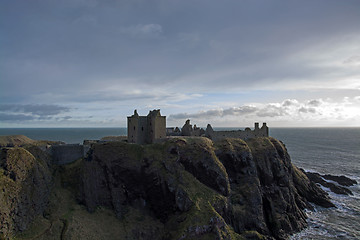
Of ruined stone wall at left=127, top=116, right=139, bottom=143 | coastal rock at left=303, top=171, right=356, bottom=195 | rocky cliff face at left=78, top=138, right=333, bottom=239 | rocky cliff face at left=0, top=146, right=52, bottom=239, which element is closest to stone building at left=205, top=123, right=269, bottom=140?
rocky cliff face at left=78, top=138, right=333, bottom=239

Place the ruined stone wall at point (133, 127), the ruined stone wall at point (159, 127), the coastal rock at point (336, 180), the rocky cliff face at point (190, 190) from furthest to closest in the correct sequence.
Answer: the coastal rock at point (336, 180) < the ruined stone wall at point (133, 127) < the ruined stone wall at point (159, 127) < the rocky cliff face at point (190, 190)

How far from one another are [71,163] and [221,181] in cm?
3647

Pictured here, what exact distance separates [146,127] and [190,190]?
22176 millimetres

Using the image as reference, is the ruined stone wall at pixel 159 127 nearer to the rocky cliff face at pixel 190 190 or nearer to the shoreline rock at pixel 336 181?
the rocky cliff face at pixel 190 190

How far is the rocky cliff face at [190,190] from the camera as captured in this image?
4591 cm

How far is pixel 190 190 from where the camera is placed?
4912 cm

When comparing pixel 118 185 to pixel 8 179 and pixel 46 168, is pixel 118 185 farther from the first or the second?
pixel 8 179

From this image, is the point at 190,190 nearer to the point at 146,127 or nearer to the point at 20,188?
the point at 146,127

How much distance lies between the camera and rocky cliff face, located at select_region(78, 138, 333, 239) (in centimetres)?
4591

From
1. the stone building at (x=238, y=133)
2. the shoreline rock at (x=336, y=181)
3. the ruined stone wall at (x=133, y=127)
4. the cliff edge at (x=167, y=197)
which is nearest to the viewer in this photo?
the cliff edge at (x=167, y=197)

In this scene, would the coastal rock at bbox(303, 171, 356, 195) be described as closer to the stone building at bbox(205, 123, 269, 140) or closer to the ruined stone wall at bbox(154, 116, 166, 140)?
the stone building at bbox(205, 123, 269, 140)

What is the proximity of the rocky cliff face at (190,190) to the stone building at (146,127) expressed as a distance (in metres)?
4.86

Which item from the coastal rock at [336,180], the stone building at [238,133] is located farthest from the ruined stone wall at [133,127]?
the coastal rock at [336,180]

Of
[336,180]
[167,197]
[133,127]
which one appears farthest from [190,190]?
[336,180]
